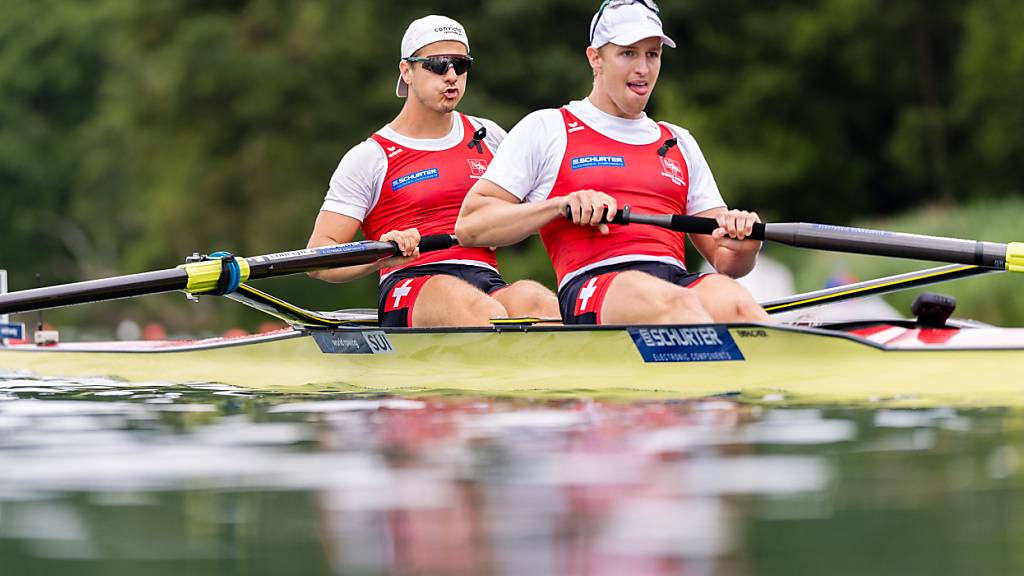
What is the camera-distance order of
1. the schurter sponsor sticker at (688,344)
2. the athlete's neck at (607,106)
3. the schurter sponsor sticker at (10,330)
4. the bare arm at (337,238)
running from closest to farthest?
the schurter sponsor sticker at (688,344), the athlete's neck at (607,106), the bare arm at (337,238), the schurter sponsor sticker at (10,330)

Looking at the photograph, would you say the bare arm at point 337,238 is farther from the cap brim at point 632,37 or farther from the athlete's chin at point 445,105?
the cap brim at point 632,37

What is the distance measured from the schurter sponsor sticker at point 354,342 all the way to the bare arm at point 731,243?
5.00ft

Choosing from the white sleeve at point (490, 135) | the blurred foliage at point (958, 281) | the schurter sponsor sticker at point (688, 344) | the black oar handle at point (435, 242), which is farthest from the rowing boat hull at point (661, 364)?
the blurred foliage at point (958, 281)

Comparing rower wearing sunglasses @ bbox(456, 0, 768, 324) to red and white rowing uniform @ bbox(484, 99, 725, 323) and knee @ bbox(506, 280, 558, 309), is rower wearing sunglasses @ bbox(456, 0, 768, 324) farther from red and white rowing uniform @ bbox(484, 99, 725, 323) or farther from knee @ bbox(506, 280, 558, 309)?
knee @ bbox(506, 280, 558, 309)

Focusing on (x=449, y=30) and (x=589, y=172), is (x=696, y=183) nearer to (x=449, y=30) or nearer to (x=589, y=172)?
(x=589, y=172)

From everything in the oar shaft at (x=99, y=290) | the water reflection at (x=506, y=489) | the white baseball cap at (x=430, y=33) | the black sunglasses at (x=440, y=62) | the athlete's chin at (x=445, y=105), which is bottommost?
the water reflection at (x=506, y=489)

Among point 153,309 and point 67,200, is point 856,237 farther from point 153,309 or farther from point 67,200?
point 67,200

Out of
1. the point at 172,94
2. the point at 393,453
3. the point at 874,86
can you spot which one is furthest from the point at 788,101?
the point at 393,453

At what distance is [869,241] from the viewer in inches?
254

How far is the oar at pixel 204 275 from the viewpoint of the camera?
7.09m

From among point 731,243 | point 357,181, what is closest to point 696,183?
point 731,243

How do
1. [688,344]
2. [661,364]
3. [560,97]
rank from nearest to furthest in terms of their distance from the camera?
[688,344] < [661,364] < [560,97]

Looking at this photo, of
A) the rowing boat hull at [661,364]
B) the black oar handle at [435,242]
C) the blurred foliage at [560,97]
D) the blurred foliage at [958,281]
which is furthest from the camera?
the blurred foliage at [560,97]

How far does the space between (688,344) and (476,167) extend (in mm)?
2044
